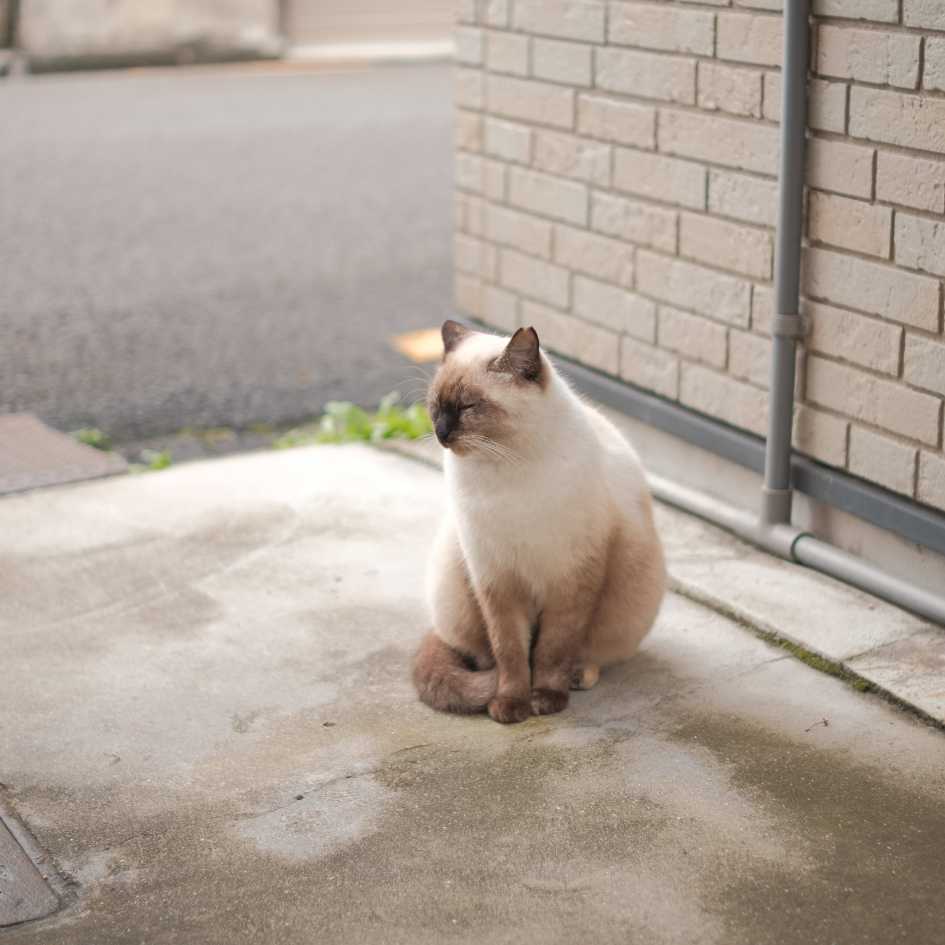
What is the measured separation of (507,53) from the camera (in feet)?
→ 18.9

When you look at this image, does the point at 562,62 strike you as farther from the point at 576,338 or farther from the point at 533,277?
the point at 576,338

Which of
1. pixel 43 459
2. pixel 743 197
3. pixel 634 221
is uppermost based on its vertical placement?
pixel 743 197

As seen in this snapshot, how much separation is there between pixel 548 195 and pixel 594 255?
34 centimetres

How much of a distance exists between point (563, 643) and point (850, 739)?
744 millimetres

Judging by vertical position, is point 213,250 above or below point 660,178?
below

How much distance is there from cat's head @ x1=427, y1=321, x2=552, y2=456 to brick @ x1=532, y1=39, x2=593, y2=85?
1987mm

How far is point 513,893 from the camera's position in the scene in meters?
3.13

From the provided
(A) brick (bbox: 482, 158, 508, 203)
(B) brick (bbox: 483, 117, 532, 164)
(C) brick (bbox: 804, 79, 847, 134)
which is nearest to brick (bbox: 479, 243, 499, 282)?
(A) brick (bbox: 482, 158, 508, 203)

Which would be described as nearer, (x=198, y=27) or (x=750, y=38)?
(x=750, y=38)

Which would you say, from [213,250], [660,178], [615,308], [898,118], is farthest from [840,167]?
[213,250]

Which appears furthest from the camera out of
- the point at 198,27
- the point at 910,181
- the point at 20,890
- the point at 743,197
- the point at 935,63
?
the point at 198,27

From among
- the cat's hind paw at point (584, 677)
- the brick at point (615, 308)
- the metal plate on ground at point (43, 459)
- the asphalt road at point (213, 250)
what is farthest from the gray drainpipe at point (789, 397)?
the asphalt road at point (213, 250)

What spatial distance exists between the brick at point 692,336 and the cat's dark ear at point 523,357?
1.47 m

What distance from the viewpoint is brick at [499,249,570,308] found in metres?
5.72
